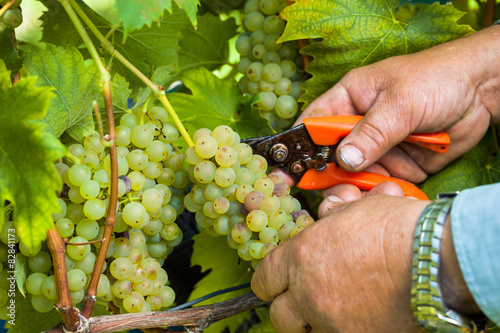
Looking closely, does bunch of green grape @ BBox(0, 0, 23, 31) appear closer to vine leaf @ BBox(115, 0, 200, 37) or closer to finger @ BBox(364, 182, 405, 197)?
vine leaf @ BBox(115, 0, 200, 37)

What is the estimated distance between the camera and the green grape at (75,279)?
2.07 ft

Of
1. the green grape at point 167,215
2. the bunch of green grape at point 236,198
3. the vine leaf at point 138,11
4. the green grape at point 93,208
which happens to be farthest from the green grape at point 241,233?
the vine leaf at point 138,11

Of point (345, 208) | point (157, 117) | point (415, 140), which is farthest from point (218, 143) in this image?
point (415, 140)

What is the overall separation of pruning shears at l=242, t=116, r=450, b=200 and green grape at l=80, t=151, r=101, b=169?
305 mm

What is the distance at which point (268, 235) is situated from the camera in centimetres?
73

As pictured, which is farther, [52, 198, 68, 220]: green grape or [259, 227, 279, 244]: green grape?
[259, 227, 279, 244]: green grape

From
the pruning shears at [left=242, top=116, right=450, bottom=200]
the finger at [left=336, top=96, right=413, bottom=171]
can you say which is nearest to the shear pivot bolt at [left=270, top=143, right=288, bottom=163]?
the pruning shears at [left=242, top=116, right=450, bottom=200]

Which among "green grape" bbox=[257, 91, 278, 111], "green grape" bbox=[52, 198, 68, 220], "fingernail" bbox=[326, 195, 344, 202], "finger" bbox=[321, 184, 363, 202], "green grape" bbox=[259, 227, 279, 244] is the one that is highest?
"green grape" bbox=[52, 198, 68, 220]

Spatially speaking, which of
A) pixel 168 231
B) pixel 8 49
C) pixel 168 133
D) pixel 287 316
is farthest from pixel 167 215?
pixel 8 49

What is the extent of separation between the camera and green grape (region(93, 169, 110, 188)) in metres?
0.63

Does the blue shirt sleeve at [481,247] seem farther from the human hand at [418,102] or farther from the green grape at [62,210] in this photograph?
the green grape at [62,210]

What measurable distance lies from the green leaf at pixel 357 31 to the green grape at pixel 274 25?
0.08 meters

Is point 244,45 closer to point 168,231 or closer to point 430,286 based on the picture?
point 168,231

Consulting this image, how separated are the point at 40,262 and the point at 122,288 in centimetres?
12
